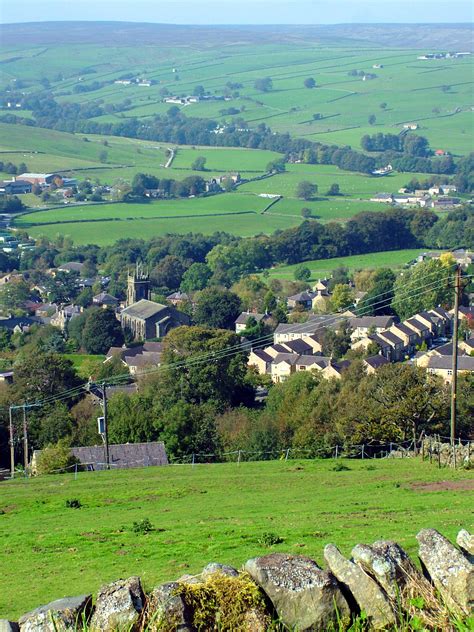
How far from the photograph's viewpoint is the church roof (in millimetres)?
79625

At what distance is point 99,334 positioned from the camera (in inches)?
2977

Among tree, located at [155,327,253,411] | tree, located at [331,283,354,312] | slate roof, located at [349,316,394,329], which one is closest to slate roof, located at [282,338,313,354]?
slate roof, located at [349,316,394,329]

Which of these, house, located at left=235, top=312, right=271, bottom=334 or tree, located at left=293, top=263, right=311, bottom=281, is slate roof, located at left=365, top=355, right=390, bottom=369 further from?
tree, located at left=293, top=263, right=311, bottom=281

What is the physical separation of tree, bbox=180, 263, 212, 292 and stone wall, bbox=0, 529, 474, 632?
92.7m

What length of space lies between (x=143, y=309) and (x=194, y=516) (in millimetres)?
62646

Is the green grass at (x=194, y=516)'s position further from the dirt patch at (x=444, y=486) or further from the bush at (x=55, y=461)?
the bush at (x=55, y=461)

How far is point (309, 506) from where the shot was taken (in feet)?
63.7

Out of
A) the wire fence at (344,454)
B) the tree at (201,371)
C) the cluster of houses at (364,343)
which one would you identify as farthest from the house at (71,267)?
the wire fence at (344,454)

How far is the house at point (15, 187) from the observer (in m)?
157

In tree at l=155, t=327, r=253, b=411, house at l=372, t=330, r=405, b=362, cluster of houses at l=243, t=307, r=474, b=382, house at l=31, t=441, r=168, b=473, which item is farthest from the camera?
house at l=372, t=330, r=405, b=362

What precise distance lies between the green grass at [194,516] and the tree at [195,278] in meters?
72.6

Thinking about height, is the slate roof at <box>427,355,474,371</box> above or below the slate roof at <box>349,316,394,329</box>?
above

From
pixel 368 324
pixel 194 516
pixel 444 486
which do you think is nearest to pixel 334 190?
pixel 368 324

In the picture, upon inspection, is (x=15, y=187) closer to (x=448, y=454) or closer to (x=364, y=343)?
(x=364, y=343)
